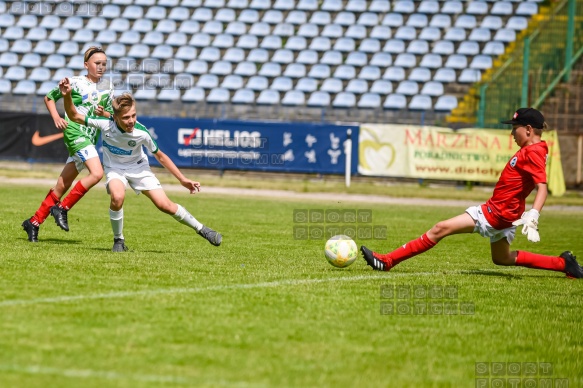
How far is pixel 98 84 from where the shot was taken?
36.6 ft

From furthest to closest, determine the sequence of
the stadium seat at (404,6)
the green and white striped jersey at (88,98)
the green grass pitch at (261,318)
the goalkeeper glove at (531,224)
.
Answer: the stadium seat at (404,6), the green and white striped jersey at (88,98), the goalkeeper glove at (531,224), the green grass pitch at (261,318)

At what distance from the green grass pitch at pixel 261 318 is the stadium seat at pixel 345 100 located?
1752cm

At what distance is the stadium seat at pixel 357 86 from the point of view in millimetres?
29266

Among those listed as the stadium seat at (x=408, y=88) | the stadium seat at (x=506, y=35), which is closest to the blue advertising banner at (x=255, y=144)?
the stadium seat at (x=408, y=88)

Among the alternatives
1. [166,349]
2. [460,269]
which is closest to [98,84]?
[460,269]

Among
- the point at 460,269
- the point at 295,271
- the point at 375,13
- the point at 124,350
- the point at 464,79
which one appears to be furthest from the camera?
the point at 375,13

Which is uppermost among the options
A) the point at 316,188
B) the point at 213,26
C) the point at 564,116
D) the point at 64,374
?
the point at 213,26

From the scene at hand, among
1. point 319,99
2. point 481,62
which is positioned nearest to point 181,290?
point 319,99

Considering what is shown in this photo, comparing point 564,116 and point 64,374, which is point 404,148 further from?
point 64,374

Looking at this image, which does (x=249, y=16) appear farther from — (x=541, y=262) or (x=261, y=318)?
(x=261, y=318)

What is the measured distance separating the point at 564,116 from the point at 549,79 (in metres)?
1.33

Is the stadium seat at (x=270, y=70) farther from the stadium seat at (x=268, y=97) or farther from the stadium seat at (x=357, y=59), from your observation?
the stadium seat at (x=357, y=59)

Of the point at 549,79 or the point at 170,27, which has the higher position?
the point at 170,27

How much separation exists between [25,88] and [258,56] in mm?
7950
